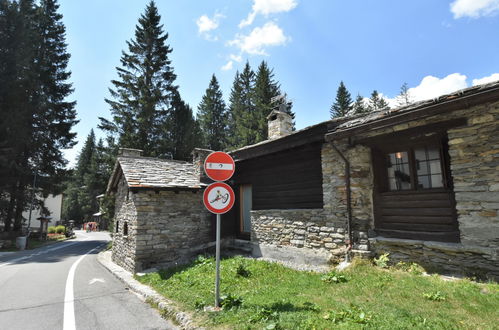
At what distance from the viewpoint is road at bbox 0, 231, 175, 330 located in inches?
196

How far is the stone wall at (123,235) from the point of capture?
9734 mm

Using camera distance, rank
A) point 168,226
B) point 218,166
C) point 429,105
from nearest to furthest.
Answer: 1. point 218,166
2. point 429,105
3. point 168,226

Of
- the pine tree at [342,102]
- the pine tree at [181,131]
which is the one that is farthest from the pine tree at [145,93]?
the pine tree at [342,102]

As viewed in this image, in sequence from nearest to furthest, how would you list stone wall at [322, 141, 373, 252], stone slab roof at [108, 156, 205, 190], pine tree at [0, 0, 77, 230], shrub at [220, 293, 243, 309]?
shrub at [220, 293, 243, 309], stone wall at [322, 141, 373, 252], stone slab roof at [108, 156, 205, 190], pine tree at [0, 0, 77, 230]

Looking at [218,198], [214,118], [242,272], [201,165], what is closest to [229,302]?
[218,198]

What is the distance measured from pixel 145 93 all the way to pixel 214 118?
14556 millimetres

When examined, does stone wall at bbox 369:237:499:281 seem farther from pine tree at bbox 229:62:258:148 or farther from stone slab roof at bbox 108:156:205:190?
pine tree at bbox 229:62:258:148

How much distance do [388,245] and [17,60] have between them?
28923 mm

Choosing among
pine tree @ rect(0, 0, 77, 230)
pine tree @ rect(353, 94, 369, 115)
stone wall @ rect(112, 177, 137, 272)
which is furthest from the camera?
pine tree @ rect(353, 94, 369, 115)

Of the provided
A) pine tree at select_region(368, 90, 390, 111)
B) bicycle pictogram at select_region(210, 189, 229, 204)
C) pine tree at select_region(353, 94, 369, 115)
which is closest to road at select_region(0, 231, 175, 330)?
bicycle pictogram at select_region(210, 189, 229, 204)

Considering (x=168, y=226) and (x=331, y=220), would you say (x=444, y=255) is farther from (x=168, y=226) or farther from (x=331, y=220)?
(x=168, y=226)

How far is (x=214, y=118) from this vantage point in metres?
38.6

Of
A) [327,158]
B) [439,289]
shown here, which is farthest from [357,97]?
[439,289]

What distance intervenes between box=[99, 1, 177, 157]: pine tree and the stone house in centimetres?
1611
